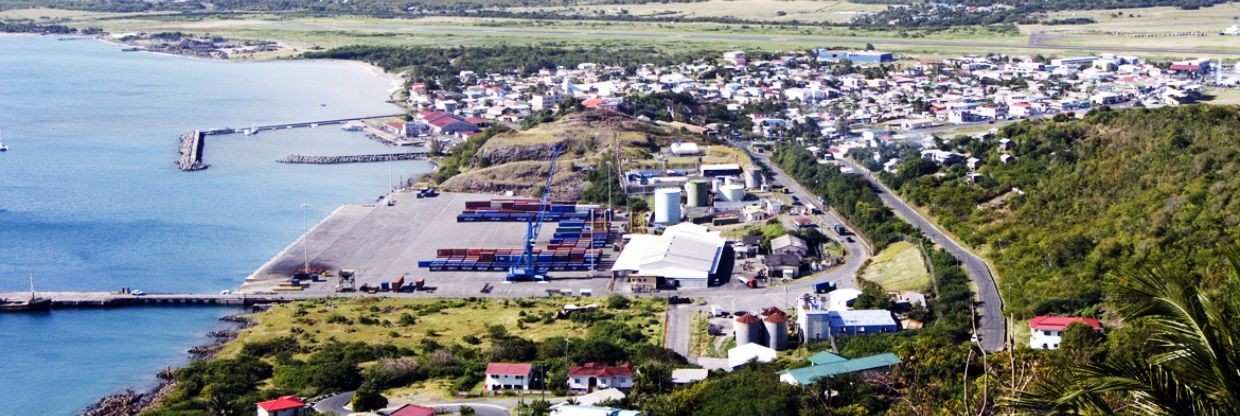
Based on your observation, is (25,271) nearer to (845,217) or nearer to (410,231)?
(410,231)

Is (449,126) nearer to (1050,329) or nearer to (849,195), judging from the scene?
(849,195)

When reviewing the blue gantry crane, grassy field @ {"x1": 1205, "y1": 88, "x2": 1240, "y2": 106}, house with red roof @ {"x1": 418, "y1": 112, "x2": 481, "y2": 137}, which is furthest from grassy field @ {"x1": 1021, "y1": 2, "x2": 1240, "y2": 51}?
the blue gantry crane

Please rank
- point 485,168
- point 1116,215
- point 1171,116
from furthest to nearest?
1. point 485,168
2. point 1171,116
3. point 1116,215

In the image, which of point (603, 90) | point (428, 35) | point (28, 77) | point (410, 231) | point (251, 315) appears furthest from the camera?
point (428, 35)

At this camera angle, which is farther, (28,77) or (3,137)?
(28,77)

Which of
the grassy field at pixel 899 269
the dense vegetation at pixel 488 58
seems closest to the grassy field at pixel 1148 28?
the dense vegetation at pixel 488 58

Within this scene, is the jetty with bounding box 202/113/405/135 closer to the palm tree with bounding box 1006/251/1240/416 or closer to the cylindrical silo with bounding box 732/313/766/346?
the cylindrical silo with bounding box 732/313/766/346

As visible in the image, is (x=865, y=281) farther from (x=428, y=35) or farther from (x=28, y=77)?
(x=428, y=35)

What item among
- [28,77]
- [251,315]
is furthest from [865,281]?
[28,77]
